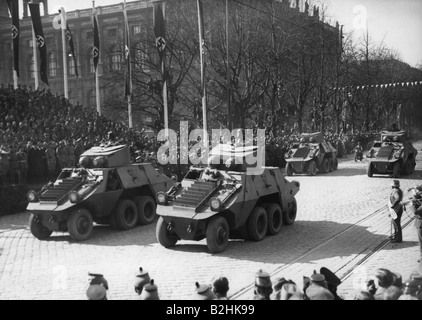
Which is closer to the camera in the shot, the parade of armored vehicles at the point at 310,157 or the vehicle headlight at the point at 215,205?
the vehicle headlight at the point at 215,205

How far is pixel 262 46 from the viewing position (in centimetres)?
3269

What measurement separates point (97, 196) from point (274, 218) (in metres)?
4.39

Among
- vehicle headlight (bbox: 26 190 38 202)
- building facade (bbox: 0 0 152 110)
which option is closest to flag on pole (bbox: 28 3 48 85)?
vehicle headlight (bbox: 26 190 38 202)

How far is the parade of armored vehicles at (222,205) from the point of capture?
10.4 m

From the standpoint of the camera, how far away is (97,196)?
41.0 feet

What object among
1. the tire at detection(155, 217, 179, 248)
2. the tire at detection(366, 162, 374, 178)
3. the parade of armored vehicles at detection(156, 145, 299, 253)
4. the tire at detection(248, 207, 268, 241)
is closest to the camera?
the parade of armored vehicles at detection(156, 145, 299, 253)

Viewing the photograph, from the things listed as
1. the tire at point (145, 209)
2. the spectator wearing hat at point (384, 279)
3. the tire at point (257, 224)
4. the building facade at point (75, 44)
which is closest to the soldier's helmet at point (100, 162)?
the tire at point (145, 209)

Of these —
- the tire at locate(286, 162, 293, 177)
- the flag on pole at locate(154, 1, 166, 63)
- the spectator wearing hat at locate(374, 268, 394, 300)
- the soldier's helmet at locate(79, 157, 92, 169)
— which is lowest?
the tire at locate(286, 162, 293, 177)

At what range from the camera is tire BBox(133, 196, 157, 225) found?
1384 cm

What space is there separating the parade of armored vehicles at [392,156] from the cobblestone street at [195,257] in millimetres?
7956

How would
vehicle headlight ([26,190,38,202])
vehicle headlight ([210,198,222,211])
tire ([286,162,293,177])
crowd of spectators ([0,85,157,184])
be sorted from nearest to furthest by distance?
vehicle headlight ([210,198,222,211]), vehicle headlight ([26,190,38,202]), crowd of spectators ([0,85,157,184]), tire ([286,162,293,177])

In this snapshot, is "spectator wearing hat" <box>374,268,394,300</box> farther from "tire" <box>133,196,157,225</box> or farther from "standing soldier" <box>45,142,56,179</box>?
"standing soldier" <box>45,142,56,179</box>

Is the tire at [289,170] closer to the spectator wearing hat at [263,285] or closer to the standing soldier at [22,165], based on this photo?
the standing soldier at [22,165]
